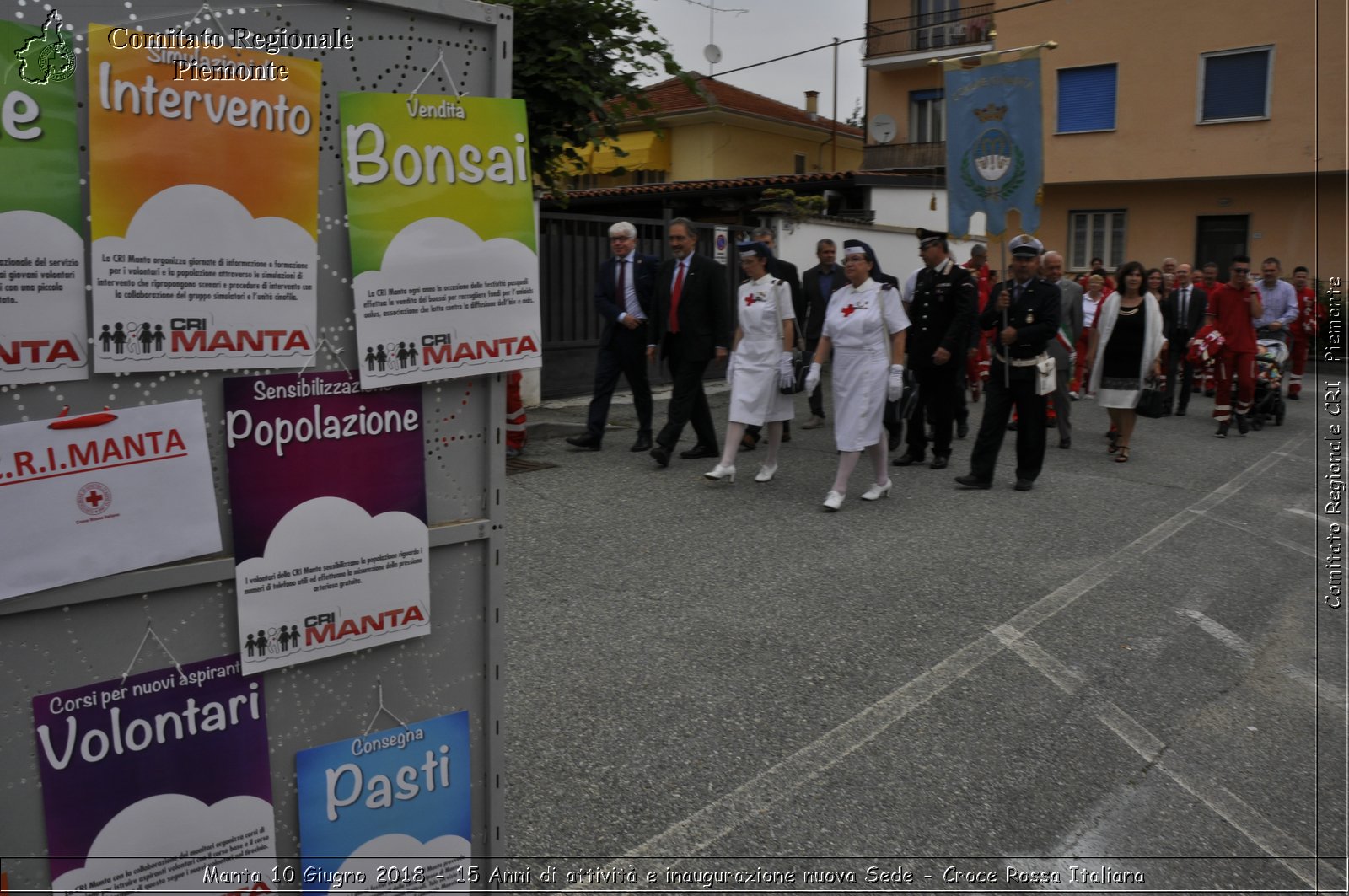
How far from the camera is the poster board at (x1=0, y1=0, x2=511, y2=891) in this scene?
2010 mm

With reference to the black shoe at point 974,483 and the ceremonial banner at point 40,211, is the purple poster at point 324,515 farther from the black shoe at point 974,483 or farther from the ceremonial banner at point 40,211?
the black shoe at point 974,483

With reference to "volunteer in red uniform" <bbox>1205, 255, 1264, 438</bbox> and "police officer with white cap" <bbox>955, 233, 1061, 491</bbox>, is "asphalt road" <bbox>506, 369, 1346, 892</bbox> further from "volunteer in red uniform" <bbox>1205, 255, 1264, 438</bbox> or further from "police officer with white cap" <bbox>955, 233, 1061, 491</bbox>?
"volunteer in red uniform" <bbox>1205, 255, 1264, 438</bbox>

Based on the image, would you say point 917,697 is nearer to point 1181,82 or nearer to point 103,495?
point 103,495

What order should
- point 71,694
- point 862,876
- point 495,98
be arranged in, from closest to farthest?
1. point 71,694
2. point 495,98
3. point 862,876

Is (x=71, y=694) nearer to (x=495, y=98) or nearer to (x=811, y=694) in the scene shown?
(x=495, y=98)

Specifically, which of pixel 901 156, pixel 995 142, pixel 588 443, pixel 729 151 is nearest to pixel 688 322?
pixel 588 443

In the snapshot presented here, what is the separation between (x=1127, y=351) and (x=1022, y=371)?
2.60 m

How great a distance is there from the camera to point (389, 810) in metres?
2.48

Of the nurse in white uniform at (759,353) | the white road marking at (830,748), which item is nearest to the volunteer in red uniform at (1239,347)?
the nurse in white uniform at (759,353)

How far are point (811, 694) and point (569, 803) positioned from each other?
1.35 m

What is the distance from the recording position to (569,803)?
144 inches

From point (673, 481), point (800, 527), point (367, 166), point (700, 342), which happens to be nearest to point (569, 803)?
point (367, 166)

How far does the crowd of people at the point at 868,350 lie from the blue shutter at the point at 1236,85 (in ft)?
60.5

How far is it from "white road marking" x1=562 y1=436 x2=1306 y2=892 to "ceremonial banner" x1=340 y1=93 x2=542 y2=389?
166 cm
